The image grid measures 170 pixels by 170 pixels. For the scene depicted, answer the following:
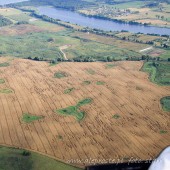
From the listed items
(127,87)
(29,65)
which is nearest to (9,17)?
(29,65)

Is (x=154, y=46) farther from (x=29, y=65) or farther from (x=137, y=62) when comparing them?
(x=29, y=65)

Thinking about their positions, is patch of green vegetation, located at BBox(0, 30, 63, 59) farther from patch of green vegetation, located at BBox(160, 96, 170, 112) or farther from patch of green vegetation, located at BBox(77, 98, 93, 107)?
patch of green vegetation, located at BBox(160, 96, 170, 112)

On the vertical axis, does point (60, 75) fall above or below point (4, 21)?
below

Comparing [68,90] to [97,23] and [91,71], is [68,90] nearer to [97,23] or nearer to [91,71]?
[91,71]

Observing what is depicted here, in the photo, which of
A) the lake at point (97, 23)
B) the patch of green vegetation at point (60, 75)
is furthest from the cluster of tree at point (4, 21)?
the patch of green vegetation at point (60, 75)

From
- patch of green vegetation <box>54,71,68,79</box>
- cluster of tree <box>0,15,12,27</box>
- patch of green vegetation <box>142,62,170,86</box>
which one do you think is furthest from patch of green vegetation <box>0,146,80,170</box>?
cluster of tree <box>0,15,12,27</box>

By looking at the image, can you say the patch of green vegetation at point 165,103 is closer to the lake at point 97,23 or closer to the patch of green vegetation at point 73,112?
the patch of green vegetation at point 73,112

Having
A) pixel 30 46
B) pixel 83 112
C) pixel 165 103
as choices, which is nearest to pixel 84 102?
pixel 83 112

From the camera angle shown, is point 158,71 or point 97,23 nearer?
point 158,71
